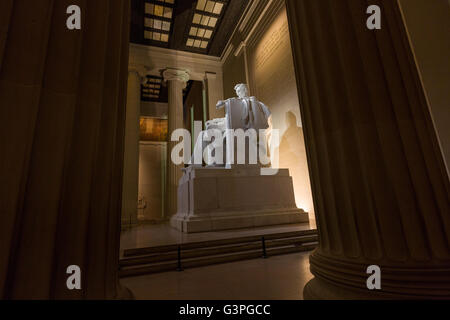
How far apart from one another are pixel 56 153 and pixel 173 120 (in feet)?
37.7

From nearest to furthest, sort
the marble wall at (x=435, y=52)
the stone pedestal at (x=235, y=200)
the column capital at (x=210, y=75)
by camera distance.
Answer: the marble wall at (x=435, y=52) < the stone pedestal at (x=235, y=200) < the column capital at (x=210, y=75)

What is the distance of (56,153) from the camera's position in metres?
1.50

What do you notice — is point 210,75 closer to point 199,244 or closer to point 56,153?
point 199,244

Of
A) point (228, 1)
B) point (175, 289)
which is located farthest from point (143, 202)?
point (175, 289)

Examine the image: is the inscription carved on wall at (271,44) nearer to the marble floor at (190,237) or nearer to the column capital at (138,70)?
the column capital at (138,70)

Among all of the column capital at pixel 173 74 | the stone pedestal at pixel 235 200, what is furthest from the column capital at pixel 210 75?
the stone pedestal at pixel 235 200

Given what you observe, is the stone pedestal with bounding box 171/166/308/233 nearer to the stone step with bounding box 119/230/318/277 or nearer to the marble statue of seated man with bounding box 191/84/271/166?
the marble statue of seated man with bounding box 191/84/271/166

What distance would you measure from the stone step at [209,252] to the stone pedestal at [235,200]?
1.48 metres

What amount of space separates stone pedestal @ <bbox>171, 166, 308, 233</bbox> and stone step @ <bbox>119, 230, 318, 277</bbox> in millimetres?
1481

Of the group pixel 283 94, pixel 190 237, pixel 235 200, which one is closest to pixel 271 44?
pixel 283 94

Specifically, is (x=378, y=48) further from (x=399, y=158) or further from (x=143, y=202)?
(x=143, y=202)

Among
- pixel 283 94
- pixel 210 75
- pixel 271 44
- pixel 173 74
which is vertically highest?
pixel 210 75

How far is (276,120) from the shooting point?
958 centimetres

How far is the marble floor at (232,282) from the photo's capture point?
204 cm
